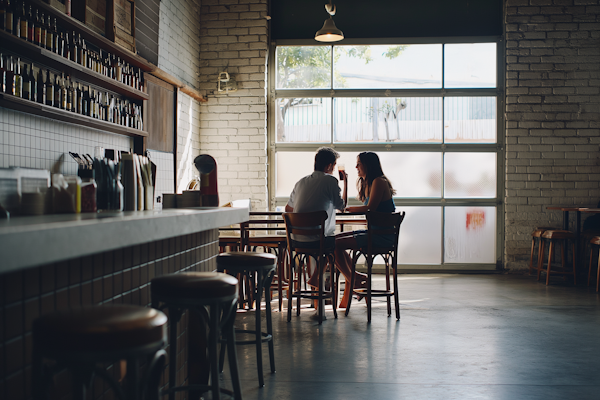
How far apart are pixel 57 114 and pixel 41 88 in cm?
18

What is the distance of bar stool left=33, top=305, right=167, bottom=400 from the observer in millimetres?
1026

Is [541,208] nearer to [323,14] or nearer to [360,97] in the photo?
[360,97]

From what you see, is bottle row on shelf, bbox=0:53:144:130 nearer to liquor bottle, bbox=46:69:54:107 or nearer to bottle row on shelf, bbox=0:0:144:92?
liquor bottle, bbox=46:69:54:107

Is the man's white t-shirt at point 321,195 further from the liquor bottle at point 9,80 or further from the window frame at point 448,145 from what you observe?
the window frame at point 448,145

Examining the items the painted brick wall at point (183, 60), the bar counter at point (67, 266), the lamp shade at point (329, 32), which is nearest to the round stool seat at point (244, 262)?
the bar counter at point (67, 266)

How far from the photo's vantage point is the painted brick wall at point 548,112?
6426mm

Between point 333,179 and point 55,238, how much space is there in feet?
10.5

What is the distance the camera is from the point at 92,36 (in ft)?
11.5

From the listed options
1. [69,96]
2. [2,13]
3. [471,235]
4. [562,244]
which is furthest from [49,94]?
[562,244]

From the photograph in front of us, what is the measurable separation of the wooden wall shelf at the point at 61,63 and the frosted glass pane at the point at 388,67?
3322 millimetres

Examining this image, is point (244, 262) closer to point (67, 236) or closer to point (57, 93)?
point (67, 236)

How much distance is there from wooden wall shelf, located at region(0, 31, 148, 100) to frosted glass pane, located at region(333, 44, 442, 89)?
3.32 m

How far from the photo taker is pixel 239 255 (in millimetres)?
2545

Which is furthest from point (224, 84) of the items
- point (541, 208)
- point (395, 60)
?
point (541, 208)
